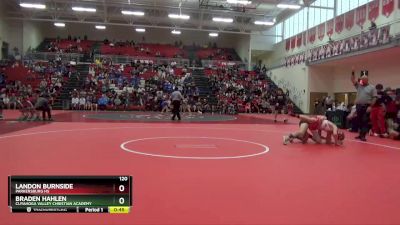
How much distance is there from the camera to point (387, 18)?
18938 millimetres

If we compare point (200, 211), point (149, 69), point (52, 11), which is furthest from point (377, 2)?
point (52, 11)

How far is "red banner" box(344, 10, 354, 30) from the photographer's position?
22078 mm

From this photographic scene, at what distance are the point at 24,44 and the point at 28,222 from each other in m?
34.9

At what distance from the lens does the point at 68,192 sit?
7.23 feet

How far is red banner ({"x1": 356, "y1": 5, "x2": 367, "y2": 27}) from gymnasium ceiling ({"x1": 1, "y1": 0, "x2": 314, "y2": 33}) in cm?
561

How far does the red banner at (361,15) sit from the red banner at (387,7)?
1.65 meters

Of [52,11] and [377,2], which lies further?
[52,11]

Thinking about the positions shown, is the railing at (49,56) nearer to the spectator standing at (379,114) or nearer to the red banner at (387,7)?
the red banner at (387,7)

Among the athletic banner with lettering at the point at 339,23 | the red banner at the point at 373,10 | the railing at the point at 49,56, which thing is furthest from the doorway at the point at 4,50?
the red banner at the point at 373,10

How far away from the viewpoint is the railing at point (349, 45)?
55.2 feet

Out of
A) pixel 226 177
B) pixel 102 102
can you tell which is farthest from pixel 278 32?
pixel 226 177

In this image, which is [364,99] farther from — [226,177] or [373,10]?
[373,10]

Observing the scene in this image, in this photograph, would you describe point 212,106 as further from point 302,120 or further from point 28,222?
point 28,222

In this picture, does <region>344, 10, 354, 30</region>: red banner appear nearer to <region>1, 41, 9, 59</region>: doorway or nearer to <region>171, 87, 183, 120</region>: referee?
<region>171, 87, 183, 120</region>: referee
